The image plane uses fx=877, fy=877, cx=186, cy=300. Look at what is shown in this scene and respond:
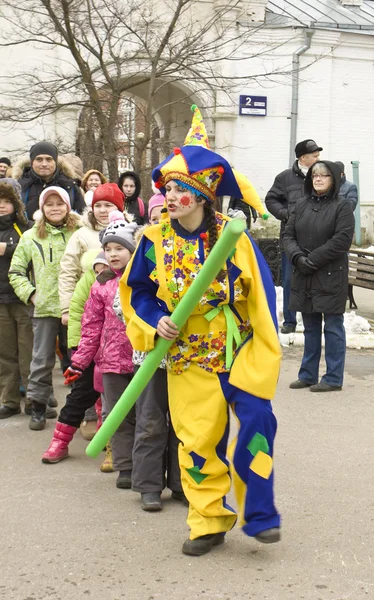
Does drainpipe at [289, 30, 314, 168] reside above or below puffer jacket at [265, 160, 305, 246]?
above

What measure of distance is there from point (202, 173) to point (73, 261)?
2226 millimetres

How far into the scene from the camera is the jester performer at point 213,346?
3.79 metres

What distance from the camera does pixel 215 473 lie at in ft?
12.8

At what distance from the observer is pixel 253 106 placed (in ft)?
62.8

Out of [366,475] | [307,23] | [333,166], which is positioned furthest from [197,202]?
[307,23]

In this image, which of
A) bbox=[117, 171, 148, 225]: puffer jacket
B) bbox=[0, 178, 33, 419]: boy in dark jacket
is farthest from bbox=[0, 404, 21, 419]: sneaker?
bbox=[117, 171, 148, 225]: puffer jacket

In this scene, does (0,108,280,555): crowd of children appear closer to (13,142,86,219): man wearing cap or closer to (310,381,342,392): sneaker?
(310,381,342,392): sneaker

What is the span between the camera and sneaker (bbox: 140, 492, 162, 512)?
4487 mm

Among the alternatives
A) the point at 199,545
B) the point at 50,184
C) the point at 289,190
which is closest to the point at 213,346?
the point at 199,545

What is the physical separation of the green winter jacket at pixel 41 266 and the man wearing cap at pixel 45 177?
1.27 m

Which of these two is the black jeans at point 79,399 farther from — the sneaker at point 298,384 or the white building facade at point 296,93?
the white building facade at point 296,93

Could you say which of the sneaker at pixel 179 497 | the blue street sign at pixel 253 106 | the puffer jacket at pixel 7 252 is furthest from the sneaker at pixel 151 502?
the blue street sign at pixel 253 106

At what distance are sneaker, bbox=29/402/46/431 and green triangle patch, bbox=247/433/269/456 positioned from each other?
266 centimetres

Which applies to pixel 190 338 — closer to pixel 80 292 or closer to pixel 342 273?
pixel 80 292
